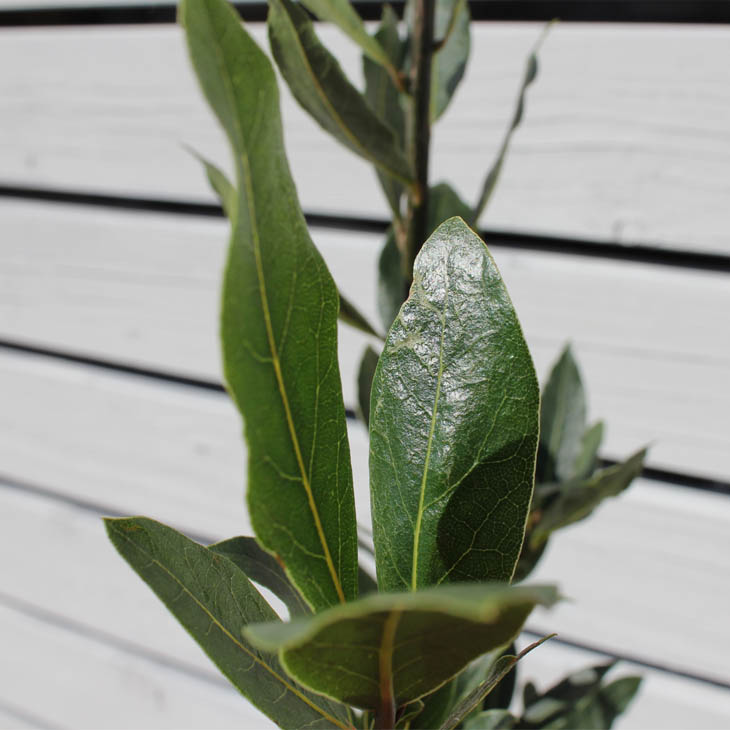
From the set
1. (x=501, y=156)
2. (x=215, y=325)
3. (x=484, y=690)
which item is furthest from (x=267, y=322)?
(x=215, y=325)

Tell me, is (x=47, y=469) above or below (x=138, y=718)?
above

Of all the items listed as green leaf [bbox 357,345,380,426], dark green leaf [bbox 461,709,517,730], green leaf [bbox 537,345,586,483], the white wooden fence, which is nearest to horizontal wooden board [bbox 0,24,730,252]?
the white wooden fence

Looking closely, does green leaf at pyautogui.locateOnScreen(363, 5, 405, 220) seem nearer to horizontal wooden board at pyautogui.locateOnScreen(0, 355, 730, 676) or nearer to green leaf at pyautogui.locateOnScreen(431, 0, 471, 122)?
green leaf at pyautogui.locateOnScreen(431, 0, 471, 122)

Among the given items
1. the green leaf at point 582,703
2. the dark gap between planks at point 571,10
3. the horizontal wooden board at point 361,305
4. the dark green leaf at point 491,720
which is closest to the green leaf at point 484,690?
the dark green leaf at point 491,720

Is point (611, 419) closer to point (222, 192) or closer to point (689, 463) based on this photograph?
point (689, 463)

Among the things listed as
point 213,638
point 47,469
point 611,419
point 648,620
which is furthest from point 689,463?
point 47,469
